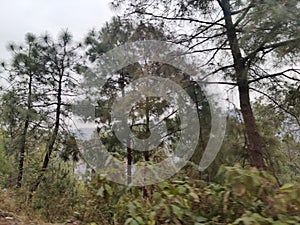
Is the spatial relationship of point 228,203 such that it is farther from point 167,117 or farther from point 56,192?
point 56,192

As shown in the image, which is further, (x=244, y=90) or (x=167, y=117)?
(x=167, y=117)

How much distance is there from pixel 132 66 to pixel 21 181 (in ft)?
9.79

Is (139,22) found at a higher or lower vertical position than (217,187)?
higher

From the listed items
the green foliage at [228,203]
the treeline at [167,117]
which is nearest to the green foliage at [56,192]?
the treeline at [167,117]

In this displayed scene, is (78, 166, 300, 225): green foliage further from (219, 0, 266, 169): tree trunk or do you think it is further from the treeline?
(219, 0, 266, 169): tree trunk

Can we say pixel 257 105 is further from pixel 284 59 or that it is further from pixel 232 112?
pixel 284 59

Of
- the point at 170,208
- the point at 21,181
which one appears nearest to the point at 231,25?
the point at 170,208

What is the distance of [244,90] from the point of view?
4.25 meters

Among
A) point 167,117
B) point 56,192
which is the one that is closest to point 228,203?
point 167,117

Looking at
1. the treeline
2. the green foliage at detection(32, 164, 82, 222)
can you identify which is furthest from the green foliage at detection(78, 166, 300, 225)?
the green foliage at detection(32, 164, 82, 222)

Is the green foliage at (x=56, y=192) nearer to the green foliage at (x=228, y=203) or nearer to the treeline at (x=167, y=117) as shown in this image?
the treeline at (x=167, y=117)

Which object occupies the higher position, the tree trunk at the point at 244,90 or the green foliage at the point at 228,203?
the tree trunk at the point at 244,90

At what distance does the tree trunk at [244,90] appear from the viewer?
3967 millimetres

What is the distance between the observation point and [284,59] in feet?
13.0
